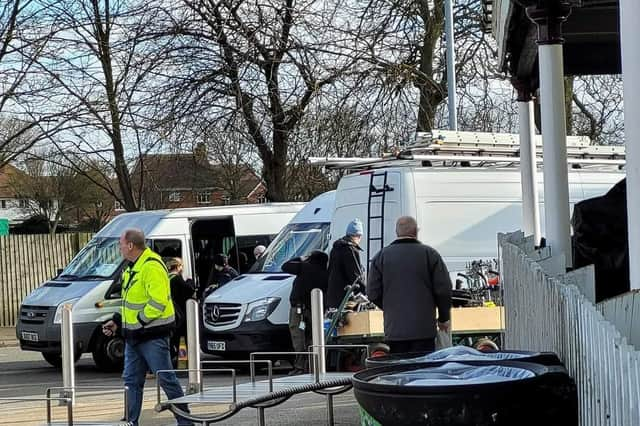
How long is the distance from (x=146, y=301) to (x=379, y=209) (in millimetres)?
5935

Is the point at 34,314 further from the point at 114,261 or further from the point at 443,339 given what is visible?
the point at 443,339

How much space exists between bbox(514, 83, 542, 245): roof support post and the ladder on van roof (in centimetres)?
474

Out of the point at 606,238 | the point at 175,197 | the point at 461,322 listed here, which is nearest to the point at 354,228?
the point at 461,322

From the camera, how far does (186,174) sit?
33188 mm

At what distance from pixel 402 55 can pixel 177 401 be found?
1602 cm

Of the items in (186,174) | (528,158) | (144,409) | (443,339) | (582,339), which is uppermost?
(186,174)

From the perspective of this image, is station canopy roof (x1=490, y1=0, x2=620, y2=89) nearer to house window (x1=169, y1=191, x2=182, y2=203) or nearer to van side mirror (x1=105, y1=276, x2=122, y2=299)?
van side mirror (x1=105, y1=276, x2=122, y2=299)

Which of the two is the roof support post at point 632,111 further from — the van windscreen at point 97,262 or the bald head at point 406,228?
the van windscreen at point 97,262

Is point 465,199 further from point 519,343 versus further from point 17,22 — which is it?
point 17,22

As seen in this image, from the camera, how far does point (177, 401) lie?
7.34 metres

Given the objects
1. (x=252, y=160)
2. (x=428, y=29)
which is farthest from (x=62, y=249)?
(x=428, y=29)

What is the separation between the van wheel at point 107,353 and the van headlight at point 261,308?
8.74 ft

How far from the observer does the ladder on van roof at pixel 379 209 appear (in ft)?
47.6

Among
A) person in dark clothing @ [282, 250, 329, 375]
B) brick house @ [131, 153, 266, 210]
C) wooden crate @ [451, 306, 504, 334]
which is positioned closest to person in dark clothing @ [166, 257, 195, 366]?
person in dark clothing @ [282, 250, 329, 375]
